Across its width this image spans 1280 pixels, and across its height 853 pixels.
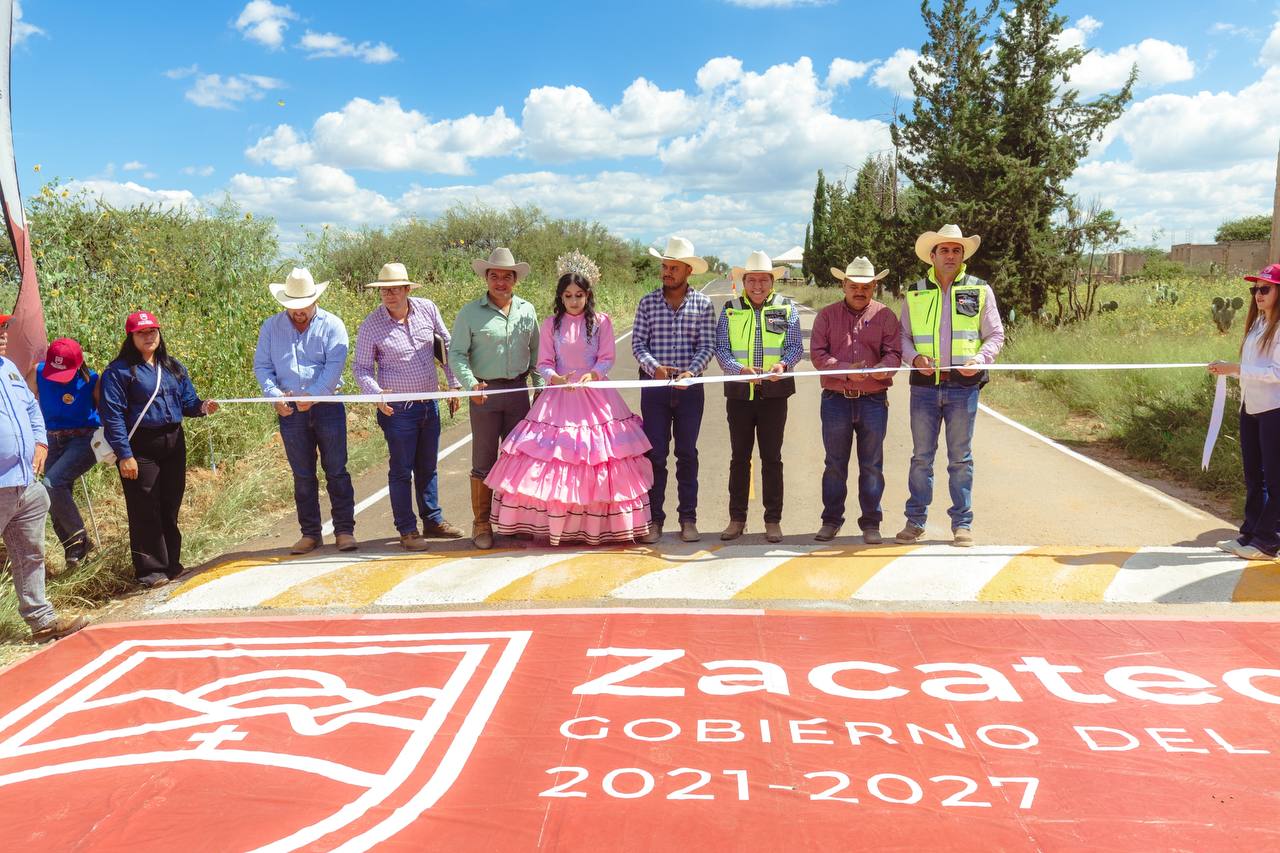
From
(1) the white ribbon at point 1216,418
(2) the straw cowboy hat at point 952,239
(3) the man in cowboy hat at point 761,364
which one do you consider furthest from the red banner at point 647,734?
(2) the straw cowboy hat at point 952,239

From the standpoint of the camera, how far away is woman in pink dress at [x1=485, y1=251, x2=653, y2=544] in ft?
21.7

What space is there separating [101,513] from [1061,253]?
18.5 metres

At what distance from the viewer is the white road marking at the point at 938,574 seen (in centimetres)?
577

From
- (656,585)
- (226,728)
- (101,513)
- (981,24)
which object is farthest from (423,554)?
(981,24)

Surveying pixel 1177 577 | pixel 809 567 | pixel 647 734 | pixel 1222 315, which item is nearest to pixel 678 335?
pixel 809 567

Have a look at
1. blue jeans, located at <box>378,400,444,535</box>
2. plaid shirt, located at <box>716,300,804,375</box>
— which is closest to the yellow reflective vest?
plaid shirt, located at <box>716,300,804,375</box>

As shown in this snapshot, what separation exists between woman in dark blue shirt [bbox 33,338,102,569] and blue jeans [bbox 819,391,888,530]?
531 cm

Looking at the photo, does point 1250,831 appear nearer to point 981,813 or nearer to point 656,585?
point 981,813

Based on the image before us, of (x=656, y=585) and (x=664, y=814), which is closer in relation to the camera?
(x=664, y=814)

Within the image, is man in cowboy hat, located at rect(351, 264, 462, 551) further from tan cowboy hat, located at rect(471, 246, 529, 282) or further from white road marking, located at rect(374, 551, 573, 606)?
white road marking, located at rect(374, 551, 573, 606)

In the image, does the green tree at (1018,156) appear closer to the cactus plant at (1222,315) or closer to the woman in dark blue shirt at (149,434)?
the cactus plant at (1222,315)

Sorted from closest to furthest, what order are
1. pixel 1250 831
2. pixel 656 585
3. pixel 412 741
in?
pixel 1250 831
pixel 412 741
pixel 656 585

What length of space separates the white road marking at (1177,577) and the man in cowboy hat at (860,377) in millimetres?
1648

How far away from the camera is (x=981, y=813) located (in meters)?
3.46
